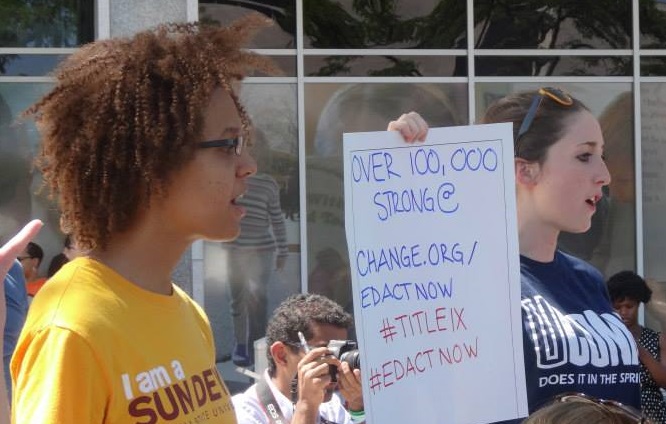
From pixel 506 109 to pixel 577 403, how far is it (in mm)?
1205

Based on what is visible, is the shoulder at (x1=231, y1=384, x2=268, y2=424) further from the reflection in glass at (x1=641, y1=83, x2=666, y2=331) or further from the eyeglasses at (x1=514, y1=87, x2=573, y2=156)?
the reflection in glass at (x1=641, y1=83, x2=666, y2=331)

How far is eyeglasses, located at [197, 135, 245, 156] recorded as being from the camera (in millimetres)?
2201

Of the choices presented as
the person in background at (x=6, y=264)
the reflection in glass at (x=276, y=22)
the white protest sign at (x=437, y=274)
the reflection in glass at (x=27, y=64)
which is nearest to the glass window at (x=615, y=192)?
the reflection in glass at (x=276, y=22)

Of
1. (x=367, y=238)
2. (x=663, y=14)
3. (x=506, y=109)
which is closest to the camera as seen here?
(x=367, y=238)

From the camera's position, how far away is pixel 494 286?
294cm

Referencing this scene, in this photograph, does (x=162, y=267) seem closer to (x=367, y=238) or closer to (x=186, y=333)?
(x=186, y=333)

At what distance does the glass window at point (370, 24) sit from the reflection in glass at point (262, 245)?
0.49m

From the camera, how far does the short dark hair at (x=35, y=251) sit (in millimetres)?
7195

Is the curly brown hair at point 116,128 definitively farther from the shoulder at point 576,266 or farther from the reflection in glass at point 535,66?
the reflection in glass at point 535,66

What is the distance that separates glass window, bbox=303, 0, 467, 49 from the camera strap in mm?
4499

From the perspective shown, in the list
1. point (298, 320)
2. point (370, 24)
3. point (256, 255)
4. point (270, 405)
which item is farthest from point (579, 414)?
point (370, 24)

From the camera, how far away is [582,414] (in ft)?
6.53

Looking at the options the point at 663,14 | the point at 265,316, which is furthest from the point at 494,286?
the point at 663,14

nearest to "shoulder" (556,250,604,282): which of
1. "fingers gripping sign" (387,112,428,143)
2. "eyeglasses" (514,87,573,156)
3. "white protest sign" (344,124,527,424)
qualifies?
"white protest sign" (344,124,527,424)
